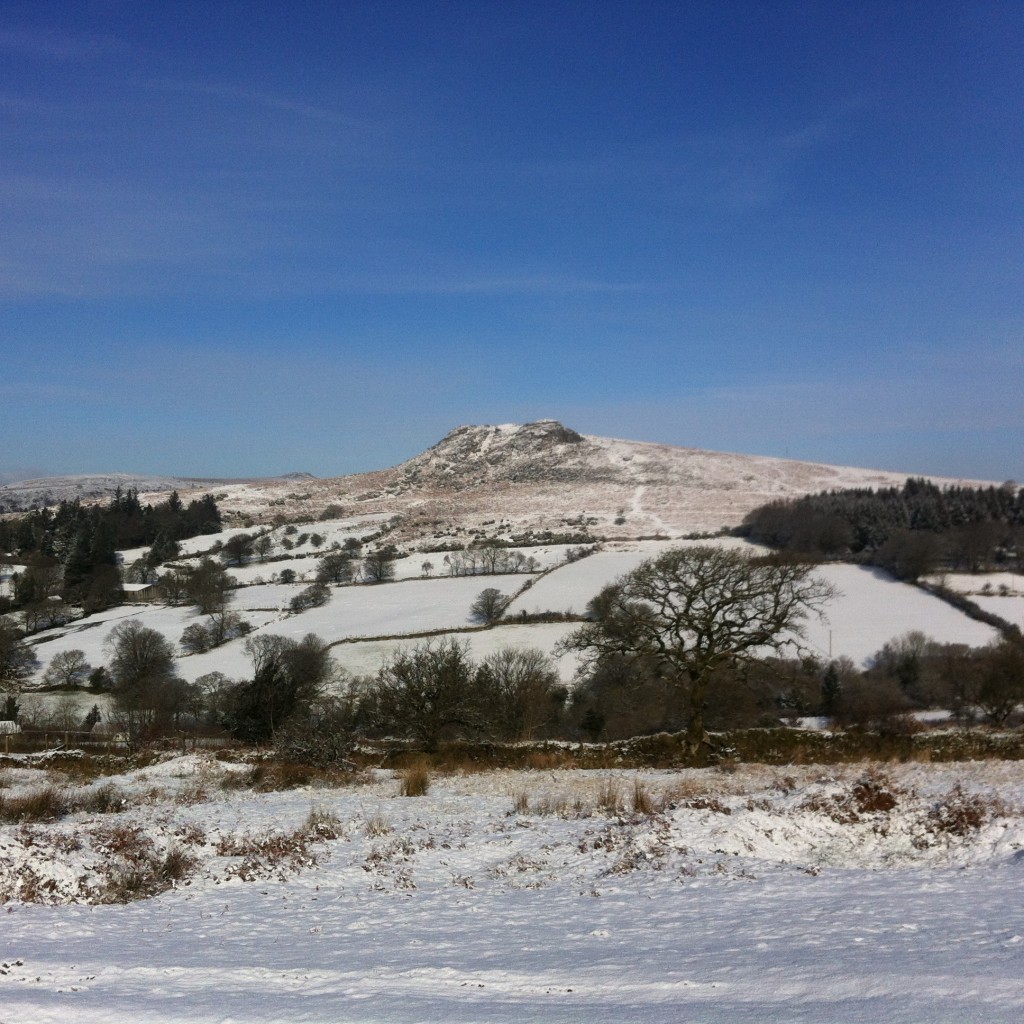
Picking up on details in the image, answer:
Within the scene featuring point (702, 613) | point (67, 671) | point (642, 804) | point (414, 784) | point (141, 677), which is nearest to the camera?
point (642, 804)

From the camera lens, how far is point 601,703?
42.8 m

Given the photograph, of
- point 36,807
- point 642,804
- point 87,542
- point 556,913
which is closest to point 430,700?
point 36,807

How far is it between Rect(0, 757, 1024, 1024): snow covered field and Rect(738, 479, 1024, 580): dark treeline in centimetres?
7035

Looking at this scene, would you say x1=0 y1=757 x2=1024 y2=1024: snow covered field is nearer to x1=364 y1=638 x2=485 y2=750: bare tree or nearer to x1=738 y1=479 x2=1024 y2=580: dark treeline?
x1=364 y1=638 x2=485 y2=750: bare tree

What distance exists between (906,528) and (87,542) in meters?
104

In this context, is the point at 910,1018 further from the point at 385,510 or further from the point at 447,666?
the point at 385,510

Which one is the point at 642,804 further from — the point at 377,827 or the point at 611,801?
the point at 377,827

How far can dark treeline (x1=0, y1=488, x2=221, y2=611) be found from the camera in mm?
84312

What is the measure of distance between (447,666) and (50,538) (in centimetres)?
10882

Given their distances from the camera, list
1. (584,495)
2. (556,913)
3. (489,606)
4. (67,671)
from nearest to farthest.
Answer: (556,913)
(67,671)
(489,606)
(584,495)

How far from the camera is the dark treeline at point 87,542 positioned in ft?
277

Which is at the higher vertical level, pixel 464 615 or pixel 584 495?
pixel 584 495

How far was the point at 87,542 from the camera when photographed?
9638cm

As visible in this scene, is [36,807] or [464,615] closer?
[36,807]
